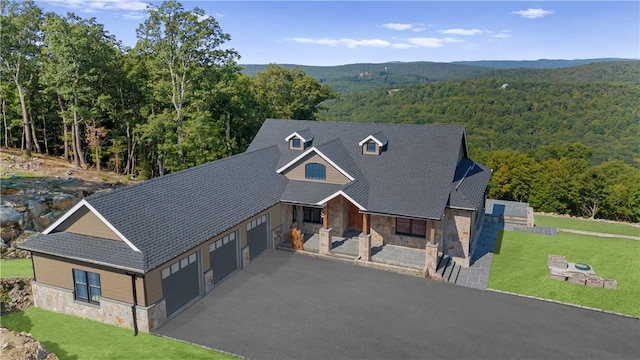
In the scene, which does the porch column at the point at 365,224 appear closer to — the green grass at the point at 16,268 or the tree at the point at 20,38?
the green grass at the point at 16,268

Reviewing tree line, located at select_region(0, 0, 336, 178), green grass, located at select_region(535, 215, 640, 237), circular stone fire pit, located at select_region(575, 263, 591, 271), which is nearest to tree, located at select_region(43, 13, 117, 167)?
tree line, located at select_region(0, 0, 336, 178)

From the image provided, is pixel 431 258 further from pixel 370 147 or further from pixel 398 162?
pixel 370 147

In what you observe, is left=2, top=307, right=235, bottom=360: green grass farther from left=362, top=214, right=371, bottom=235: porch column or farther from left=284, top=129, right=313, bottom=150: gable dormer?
left=284, top=129, right=313, bottom=150: gable dormer

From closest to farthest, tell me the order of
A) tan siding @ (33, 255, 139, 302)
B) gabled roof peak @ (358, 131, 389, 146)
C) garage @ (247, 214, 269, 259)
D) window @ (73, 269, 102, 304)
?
tan siding @ (33, 255, 139, 302) < window @ (73, 269, 102, 304) < garage @ (247, 214, 269, 259) < gabled roof peak @ (358, 131, 389, 146)

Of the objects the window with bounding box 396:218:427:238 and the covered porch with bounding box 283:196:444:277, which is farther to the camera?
the window with bounding box 396:218:427:238

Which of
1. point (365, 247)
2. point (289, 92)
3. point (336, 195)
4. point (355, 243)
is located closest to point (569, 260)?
point (365, 247)

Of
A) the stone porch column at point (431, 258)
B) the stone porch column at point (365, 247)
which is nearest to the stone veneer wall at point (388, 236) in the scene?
the stone porch column at point (365, 247)

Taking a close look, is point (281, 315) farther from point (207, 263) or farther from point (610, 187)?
point (610, 187)

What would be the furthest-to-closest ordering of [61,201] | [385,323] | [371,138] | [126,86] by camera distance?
[126,86], [371,138], [61,201], [385,323]
